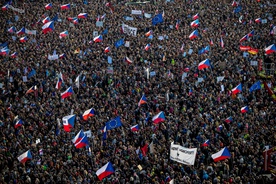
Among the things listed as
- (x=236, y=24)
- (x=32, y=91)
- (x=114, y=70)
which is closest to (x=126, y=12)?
(x=236, y=24)

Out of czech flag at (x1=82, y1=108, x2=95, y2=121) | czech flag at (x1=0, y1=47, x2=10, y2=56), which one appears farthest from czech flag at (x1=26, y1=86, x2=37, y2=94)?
czech flag at (x1=0, y1=47, x2=10, y2=56)

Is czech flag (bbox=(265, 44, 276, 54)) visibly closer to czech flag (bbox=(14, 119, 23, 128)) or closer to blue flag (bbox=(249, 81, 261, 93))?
blue flag (bbox=(249, 81, 261, 93))

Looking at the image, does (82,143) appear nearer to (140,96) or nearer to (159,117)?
(159,117)

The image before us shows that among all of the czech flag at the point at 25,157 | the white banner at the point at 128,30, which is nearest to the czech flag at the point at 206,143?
the czech flag at the point at 25,157

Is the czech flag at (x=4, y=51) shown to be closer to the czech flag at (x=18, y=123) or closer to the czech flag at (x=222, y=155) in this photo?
the czech flag at (x=18, y=123)

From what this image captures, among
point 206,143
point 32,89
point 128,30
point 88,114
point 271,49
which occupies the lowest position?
point 128,30

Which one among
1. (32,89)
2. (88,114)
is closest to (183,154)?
(88,114)

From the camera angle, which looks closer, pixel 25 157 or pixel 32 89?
pixel 25 157

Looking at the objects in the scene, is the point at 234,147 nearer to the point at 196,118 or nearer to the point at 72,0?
the point at 196,118
